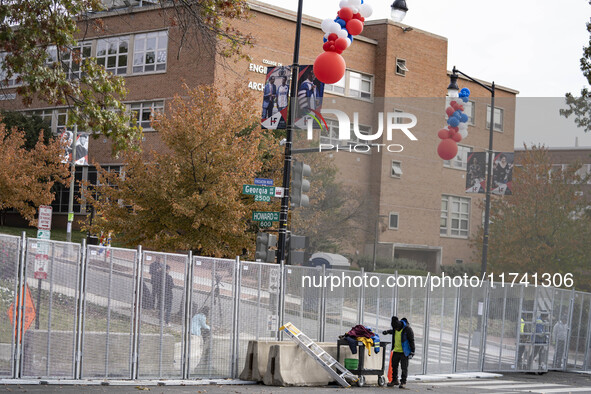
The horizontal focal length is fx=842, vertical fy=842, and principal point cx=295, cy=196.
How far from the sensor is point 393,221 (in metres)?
36.4

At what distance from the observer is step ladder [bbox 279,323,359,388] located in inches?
650

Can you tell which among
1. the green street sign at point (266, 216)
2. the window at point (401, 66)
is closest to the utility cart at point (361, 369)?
the green street sign at point (266, 216)

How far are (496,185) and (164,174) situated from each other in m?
11.4

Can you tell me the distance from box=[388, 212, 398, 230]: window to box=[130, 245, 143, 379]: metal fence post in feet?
69.7

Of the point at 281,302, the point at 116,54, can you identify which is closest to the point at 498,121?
the point at 281,302

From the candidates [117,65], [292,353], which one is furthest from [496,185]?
[117,65]

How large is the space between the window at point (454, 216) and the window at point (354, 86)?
18048 millimetres

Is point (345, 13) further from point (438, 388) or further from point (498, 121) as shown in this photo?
point (498, 121)

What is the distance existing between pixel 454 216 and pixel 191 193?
1063cm

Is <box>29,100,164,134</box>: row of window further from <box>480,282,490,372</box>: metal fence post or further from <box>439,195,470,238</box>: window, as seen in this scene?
<box>480,282,490,372</box>: metal fence post

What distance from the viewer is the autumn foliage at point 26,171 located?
4738cm

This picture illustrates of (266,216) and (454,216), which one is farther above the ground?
(454,216)

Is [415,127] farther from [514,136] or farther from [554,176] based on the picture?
[554,176]

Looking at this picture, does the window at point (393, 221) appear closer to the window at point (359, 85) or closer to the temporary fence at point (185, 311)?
the temporary fence at point (185, 311)
